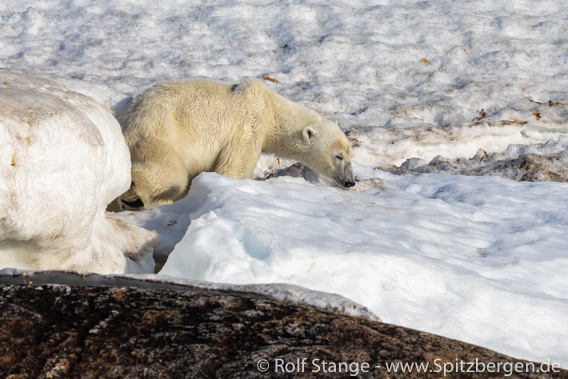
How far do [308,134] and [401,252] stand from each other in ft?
11.1

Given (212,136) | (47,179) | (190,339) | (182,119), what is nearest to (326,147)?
(212,136)

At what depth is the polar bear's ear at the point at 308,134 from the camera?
7.48 m

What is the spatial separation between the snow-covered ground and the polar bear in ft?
1.16

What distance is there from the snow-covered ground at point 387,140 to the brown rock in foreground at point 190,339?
1.20 m

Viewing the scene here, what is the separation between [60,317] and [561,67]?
9.95m

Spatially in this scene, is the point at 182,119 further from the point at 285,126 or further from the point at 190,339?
the point at 190,339

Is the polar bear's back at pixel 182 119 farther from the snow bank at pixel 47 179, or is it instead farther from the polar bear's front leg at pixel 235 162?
the snow bank at pixel 47 179

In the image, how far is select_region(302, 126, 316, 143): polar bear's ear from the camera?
7477 millimetres

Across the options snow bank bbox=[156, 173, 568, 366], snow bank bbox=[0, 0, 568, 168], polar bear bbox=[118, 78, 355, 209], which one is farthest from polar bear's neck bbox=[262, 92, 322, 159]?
snow bank bbox=[156, 173, 568, 366]

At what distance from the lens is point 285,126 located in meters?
7.52

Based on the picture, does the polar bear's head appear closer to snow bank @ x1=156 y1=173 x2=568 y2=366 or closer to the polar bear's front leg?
the polar bear's front leg

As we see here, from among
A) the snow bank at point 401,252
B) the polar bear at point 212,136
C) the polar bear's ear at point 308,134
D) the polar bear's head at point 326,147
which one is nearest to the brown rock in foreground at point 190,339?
the snow bank at point 401,252

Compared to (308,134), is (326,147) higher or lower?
lower

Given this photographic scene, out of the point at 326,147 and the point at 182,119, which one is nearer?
the point at 182,119
